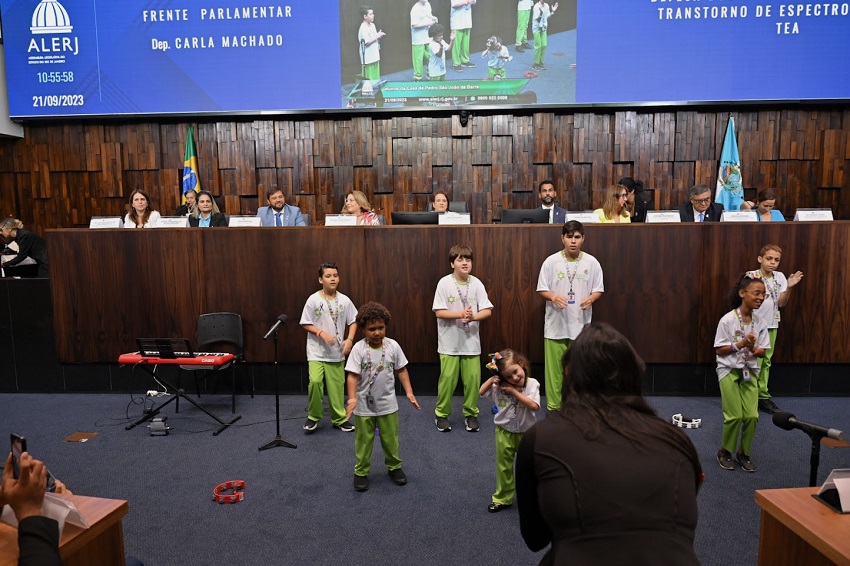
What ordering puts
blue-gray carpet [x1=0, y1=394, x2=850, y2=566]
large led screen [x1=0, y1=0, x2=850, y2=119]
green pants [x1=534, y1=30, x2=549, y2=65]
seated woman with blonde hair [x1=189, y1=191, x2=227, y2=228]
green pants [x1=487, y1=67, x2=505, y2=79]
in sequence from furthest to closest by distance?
green pants [x1=487, y1=67, x2=505, y2=79]
green pants [x1=534, y1=30, x2=549, y2=65]
large led screen [x1=0, y1=0, x2=850, y2=119]
seated woman with blonde hair [x1=189, y1=191, x2=227, y2=228]
blue-gray carpet [x1=0, y1=394, x2=850, y2=566]

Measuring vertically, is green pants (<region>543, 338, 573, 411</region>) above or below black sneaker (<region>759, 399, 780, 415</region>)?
above

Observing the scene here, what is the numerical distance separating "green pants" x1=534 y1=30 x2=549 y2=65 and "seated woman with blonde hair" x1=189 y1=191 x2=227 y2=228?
15.0 ft

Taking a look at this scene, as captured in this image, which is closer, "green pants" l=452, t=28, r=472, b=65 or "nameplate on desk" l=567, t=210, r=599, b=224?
"nameplate on desk" l=567, t=210, r=599, b=224

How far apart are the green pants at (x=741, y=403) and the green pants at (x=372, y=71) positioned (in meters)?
5.91

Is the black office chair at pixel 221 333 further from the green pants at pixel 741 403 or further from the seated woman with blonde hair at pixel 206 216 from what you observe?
the green pants at pixel 741 403

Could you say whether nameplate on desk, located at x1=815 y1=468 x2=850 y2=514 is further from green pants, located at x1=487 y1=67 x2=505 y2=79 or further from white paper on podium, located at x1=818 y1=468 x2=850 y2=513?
green pants, located at x1=487 y1=67 x2=505 y2=79

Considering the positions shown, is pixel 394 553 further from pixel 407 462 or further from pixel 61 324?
pixel 61 324

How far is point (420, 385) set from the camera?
20.2ft

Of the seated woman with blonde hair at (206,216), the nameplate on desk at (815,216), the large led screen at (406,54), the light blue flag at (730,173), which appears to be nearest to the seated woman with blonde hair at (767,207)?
the nameplate on desk at (815,216)

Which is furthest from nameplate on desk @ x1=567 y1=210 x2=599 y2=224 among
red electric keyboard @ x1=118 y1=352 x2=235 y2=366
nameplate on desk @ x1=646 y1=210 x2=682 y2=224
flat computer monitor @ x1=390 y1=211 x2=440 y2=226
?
red electric keyboard @ x1=118 y1=352 x2=235 y2=366

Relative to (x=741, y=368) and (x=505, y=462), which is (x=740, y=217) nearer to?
(x=741, y=368)

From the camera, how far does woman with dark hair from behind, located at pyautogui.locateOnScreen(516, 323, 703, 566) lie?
1452 mm

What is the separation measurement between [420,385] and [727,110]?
574cm

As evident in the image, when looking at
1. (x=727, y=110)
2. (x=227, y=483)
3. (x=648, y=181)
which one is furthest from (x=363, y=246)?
(x=727, y=110)
